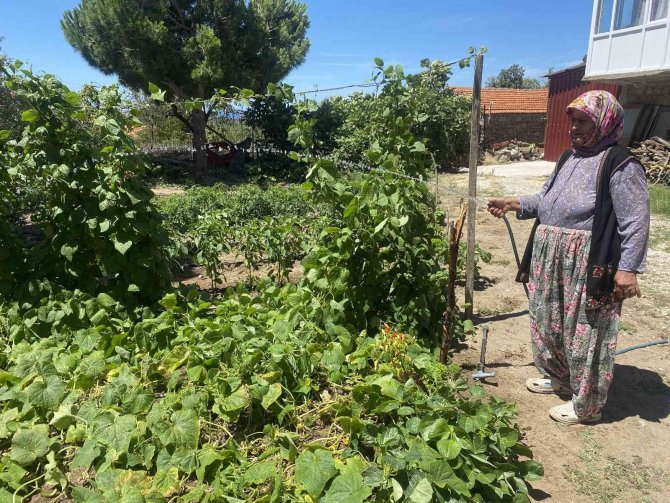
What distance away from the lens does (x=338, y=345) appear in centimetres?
232

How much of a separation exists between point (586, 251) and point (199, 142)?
13.0m

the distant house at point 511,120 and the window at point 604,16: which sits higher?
the window at point 604,16

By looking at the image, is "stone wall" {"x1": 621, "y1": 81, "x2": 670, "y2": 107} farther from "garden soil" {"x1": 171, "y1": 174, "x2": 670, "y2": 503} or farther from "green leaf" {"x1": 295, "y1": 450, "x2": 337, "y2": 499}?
"green leaf" {"x1": 295, "y1": 450, "x2": 337, "y2": 499}

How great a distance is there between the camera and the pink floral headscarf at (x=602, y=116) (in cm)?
222

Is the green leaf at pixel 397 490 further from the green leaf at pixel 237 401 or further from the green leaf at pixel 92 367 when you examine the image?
the green leaf at pixel 92 367

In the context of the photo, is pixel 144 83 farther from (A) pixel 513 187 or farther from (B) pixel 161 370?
(B) pixel 161 370

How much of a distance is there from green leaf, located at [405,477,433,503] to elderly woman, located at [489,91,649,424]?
1.31 m

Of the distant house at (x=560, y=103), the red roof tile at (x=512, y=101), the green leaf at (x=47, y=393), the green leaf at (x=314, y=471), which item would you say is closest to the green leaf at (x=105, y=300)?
the green leaf at (x=47, y=393)

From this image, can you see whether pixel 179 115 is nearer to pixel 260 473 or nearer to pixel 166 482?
pixel 166 482

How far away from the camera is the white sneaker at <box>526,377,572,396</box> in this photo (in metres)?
2.79

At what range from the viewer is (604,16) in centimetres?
1184

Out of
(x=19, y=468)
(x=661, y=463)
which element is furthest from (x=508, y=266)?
(x=19, y=468)

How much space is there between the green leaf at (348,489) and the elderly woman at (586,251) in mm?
1461

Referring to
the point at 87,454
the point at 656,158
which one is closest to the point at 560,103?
the point at 656,158
